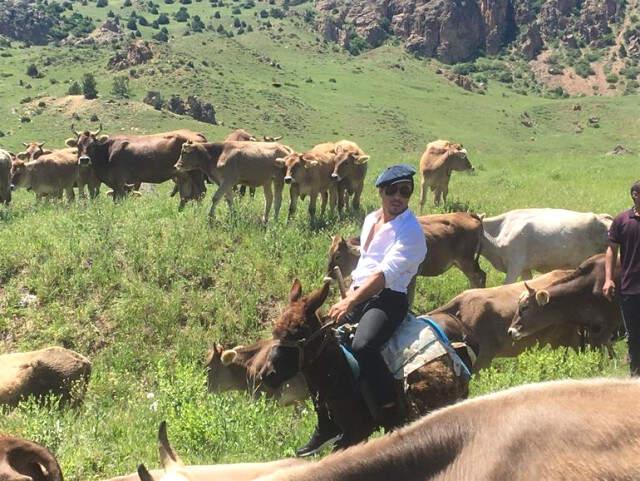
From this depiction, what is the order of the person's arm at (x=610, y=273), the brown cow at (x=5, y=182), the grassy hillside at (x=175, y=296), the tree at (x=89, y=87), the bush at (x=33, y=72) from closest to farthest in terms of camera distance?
the grassy hillside at (x=175, y=296), the person's arm at (x=610, y=273), the brown cow at (x=5, y=182), the tree at (x=89, y=87), the bush at (x=33, y=72)

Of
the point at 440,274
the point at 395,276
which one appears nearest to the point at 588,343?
the point at 440,274

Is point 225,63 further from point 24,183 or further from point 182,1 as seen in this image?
point 182,1

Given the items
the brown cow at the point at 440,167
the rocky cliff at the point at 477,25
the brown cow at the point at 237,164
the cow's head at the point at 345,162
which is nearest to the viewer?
the brown cow at the point at 237,164

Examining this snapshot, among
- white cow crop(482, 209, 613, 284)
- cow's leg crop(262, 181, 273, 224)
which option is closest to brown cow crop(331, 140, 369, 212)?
cow's leg crop(262, 181, 273, 224)

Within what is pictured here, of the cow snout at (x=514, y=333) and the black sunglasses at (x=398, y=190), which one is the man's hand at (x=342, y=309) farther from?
the cow snout at (x=514, y=333)

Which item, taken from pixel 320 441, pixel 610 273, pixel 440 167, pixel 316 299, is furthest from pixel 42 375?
pixel 440 167

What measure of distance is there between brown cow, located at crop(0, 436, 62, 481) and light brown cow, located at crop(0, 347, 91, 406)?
3.79 m

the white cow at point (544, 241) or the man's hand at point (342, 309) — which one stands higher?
the man's hand at point (342, 309)

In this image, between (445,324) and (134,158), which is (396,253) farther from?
(134,158)

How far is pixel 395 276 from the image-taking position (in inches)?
217

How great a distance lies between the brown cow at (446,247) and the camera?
37.2 feet

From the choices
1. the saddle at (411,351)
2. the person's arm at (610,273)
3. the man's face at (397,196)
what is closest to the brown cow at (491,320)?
the person's arm at (610,273)

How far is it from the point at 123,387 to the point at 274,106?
185 ft

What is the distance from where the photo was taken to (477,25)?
148000mm
